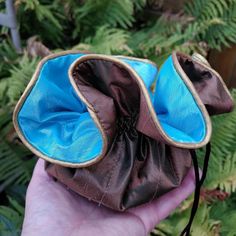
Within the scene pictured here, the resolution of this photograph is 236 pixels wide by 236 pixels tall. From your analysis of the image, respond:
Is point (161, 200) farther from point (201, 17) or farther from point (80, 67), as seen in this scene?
point (201, 17)

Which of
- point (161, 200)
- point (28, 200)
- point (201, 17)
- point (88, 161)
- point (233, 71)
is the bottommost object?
point (233, 71)

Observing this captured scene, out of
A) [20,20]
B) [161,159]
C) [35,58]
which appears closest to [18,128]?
[161,159]

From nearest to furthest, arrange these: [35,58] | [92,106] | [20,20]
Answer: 1. [92,106]
2. [35,58]
3. [20,20]

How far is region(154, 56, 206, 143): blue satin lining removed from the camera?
29.3 inches

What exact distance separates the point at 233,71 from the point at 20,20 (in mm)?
1303

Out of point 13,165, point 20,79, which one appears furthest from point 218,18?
point 13,165

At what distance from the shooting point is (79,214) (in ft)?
3.08

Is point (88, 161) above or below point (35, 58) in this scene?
above

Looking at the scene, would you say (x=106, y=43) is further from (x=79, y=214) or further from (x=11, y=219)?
(x=79, y=214)

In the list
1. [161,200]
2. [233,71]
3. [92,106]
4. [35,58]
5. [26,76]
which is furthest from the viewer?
[233,71]

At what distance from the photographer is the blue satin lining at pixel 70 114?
0.78 metres

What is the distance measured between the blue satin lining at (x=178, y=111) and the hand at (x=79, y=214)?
25cm

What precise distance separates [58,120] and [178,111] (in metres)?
0.29

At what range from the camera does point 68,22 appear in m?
2.18
